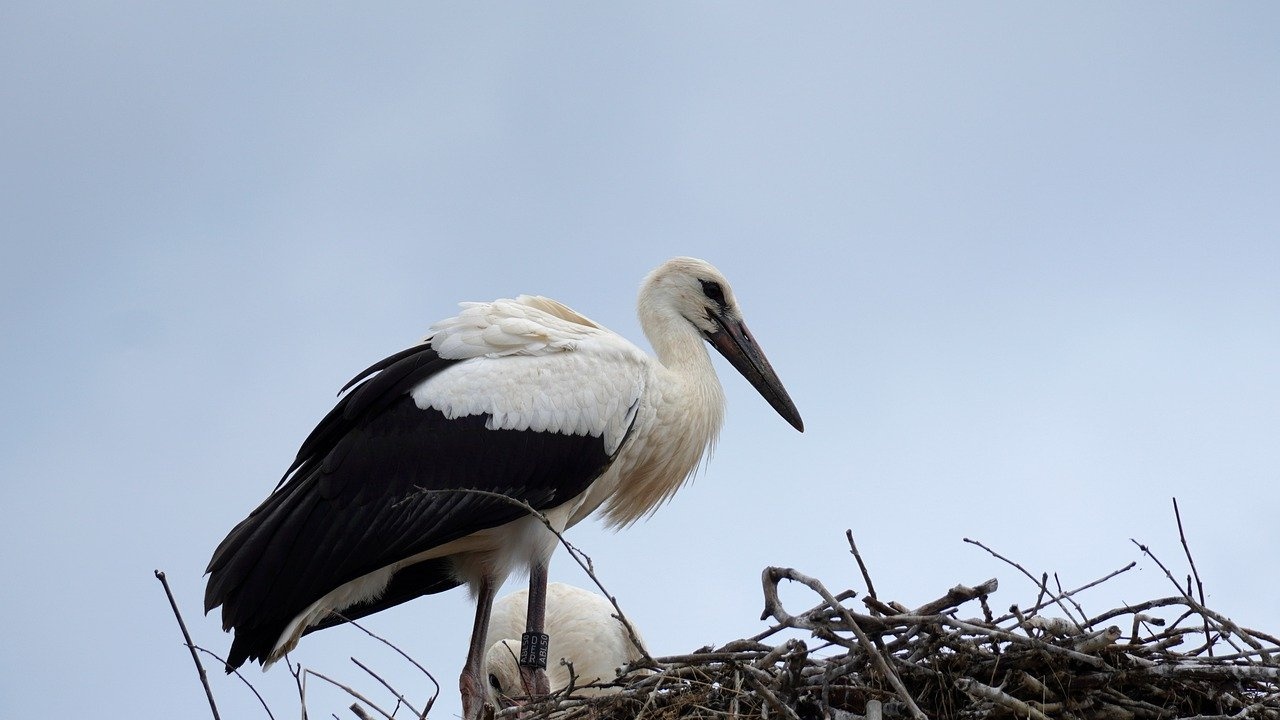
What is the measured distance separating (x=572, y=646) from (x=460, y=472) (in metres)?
1.40

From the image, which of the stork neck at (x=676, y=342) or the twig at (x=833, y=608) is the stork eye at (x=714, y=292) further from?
the twig at (x=833, y=608)

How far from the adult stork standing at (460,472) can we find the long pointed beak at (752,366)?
0.52 meters

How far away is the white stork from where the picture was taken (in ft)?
21.8

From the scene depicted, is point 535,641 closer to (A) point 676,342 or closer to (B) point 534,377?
Result: (B) point 534,377

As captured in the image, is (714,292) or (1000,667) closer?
(1000,667)

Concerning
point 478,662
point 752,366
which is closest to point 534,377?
point 478,662

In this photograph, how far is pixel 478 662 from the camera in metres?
5.72

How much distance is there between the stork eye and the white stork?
1.35 m

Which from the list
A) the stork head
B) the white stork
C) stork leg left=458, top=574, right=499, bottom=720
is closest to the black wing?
stork leg left=458, top=574, right=499, bottom=720

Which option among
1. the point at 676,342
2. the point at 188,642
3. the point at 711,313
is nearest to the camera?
the point at 188,642

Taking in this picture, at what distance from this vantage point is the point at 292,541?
5.39 m

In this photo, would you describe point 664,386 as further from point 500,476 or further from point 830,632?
point 830,632

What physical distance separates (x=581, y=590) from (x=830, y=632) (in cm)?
319

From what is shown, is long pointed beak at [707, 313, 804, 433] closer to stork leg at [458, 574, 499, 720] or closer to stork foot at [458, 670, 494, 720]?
stork leg at [458, 574, 499, 720]
